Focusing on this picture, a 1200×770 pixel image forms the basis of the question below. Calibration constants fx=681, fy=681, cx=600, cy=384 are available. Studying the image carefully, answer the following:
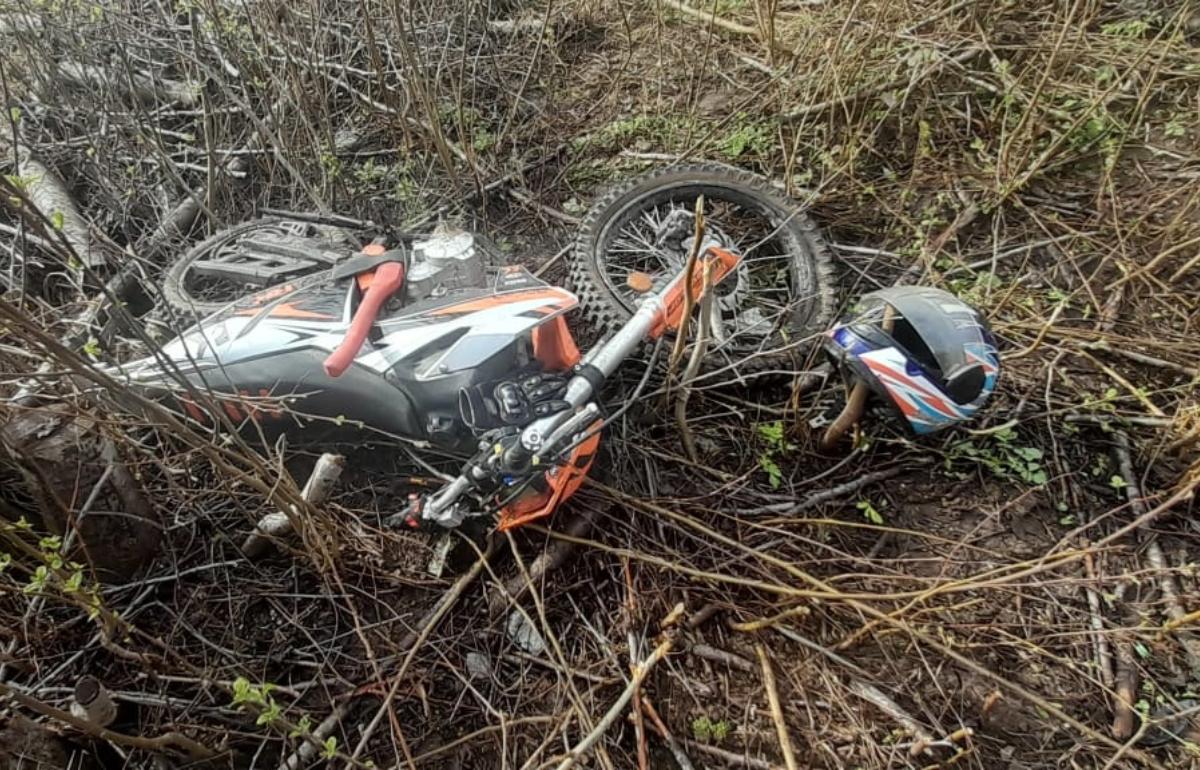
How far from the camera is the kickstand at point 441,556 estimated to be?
7.53 feet

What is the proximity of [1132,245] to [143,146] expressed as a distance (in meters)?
4.88

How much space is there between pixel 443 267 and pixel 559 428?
0.81 metres

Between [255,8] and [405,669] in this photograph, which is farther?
[255,8]

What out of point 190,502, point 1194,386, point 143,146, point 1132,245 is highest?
point 143,146

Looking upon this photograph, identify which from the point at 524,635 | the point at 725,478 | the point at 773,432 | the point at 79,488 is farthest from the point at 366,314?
the point at 773,432

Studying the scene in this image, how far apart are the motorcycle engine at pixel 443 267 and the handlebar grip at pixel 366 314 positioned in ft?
0.23

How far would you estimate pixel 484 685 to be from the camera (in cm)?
213

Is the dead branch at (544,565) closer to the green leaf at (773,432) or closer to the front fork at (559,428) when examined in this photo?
the front fork at (559,428)

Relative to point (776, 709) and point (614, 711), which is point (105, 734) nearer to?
point (614, 711)

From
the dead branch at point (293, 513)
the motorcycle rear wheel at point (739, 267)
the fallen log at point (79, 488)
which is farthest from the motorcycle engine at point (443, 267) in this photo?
the fallen log at point (79, 488)

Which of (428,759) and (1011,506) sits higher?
(428,759)

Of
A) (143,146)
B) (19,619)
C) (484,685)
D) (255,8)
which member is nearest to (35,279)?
(143,146)

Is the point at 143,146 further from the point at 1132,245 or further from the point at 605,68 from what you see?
the point at 1132,245

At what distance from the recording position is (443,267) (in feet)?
8.07
